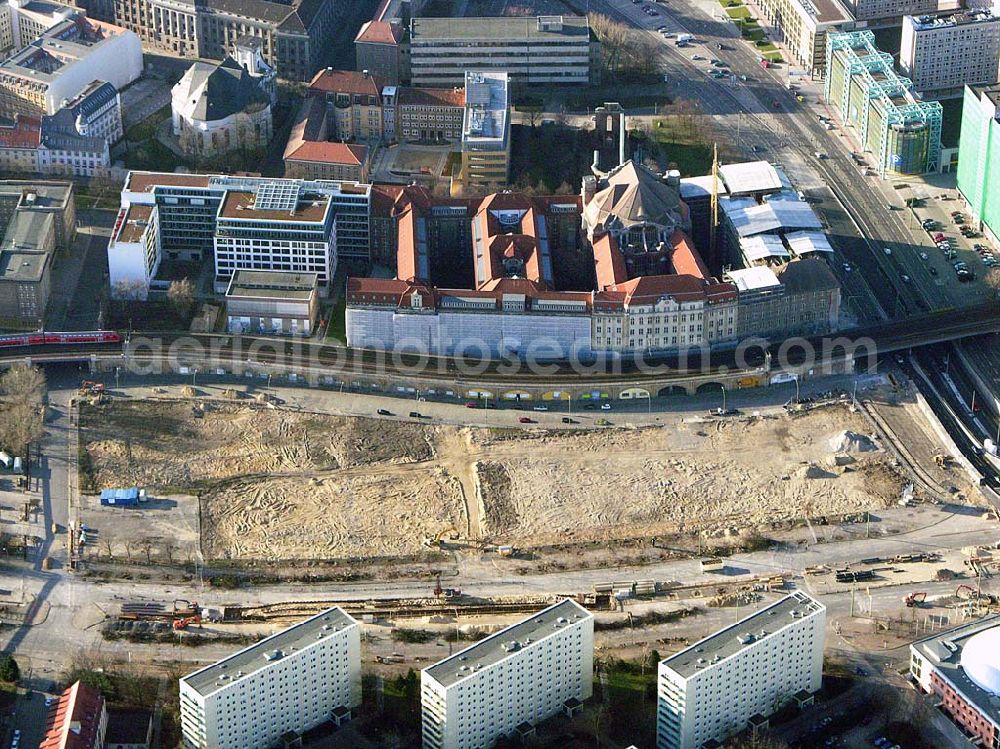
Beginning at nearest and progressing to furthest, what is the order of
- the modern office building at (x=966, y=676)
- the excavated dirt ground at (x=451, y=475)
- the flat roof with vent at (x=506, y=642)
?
the flat roof with vent at (x=506, y=642) < the modern office building at (x=966, y=676) < the excavated dirt ground at (x=451, y=475)

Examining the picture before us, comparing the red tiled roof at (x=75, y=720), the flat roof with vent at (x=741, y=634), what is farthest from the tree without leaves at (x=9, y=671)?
the flat roof with vent at (x=741, y=634)

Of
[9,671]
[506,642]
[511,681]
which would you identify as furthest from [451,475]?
[9,671]

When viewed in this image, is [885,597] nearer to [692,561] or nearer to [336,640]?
[692,561]

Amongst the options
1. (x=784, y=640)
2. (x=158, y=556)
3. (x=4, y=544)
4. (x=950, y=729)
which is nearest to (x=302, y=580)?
(x=158, y=556)

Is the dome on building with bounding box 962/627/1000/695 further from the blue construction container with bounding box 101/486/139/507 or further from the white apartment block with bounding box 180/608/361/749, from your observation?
the blue construction container with bounding box 101/486/139/507

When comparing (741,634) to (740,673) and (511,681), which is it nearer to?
(740,673)

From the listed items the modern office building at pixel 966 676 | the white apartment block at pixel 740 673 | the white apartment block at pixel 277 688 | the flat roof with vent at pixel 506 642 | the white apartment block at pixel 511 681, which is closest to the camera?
the white apartment block at pixel 277 688

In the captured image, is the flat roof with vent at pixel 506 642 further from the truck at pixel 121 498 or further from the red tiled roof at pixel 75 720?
the truck at pixel 121 498
